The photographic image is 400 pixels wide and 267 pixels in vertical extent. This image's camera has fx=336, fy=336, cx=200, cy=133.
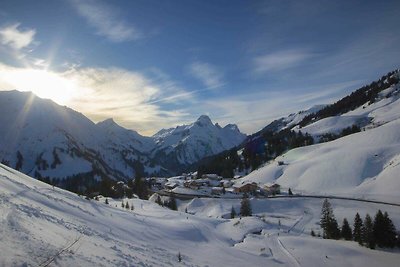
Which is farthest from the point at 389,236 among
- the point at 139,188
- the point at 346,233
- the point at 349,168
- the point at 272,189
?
the point at 139,188

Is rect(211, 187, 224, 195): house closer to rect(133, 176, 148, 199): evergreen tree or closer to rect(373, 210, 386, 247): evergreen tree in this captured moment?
rect(133, 176, 148, 199): evergreen tree

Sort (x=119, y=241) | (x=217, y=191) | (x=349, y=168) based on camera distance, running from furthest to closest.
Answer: (x=217, y=191) → (x=349, y=168) → (x=119, y=241)

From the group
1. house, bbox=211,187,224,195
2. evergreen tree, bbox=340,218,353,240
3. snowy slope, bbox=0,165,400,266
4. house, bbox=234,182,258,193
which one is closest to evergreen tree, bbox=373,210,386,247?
snowy slope, bbox=0,165,400,266

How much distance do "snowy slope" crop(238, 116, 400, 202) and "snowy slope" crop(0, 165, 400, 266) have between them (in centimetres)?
4229

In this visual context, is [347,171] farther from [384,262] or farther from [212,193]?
[384,262]

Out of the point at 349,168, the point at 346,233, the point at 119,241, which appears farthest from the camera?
the point at 349,168

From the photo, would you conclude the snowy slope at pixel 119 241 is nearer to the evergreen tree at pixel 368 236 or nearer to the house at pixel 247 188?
the evergreen tree at pixel 368 236

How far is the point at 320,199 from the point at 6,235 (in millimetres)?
92322

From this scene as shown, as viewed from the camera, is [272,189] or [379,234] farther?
[272,189]

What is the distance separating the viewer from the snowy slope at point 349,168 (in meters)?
102

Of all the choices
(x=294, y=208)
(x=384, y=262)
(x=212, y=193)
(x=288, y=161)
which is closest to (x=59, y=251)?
(x=384, y=262)

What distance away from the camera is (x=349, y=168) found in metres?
118

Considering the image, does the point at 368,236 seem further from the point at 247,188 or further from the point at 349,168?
the point at 349,168

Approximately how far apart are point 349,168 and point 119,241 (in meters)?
109
